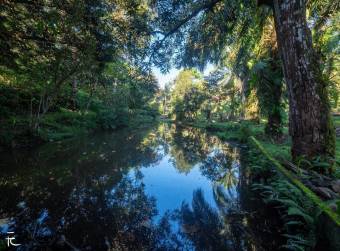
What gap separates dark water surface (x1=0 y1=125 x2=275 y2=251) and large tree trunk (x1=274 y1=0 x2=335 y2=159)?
1618 mm

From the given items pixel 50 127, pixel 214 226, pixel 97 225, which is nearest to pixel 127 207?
Answer: pixel 97 225

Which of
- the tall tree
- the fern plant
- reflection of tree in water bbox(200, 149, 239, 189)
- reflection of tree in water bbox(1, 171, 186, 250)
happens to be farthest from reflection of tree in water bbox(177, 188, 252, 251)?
the tall tree

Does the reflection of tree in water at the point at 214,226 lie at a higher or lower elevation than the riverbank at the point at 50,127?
lower

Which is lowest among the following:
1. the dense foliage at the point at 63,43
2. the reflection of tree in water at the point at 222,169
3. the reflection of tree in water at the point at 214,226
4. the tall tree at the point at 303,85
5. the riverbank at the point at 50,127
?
the reflection of tree in water at the point at 214,226

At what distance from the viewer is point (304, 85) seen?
12.4 ft

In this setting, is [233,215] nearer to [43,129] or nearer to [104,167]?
[104,167]

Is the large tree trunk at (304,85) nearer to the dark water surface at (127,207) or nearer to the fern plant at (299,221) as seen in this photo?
the fern plant at (299,221)

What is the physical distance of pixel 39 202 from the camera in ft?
13.3

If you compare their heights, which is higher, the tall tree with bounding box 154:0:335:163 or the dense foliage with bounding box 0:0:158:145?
the dense foliage with bounding box 0:0:158:145

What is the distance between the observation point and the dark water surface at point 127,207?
2.98m

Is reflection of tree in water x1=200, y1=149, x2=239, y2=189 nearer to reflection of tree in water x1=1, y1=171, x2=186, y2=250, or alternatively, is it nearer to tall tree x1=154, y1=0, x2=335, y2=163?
tall tree x1=154, y1=0, x2=335, y2=163

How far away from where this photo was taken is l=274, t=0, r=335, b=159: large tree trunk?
149 inches

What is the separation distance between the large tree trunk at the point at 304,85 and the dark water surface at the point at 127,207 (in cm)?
162

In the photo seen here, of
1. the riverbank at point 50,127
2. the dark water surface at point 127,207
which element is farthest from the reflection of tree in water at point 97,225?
the riverbank at point 50,127
